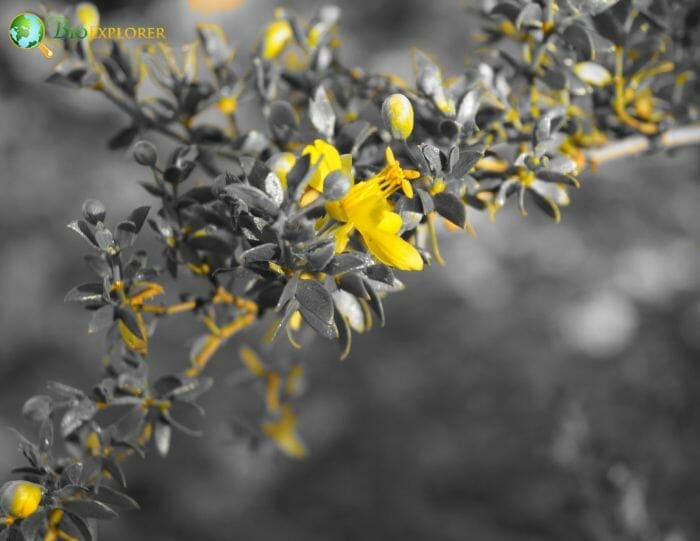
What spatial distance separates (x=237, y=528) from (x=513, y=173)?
1774 mm

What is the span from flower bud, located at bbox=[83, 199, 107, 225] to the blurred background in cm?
129

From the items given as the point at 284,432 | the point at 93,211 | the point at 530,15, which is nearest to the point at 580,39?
the point at 530,15

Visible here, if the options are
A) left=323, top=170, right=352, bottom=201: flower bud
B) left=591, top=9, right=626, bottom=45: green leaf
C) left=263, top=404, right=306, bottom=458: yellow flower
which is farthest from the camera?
left=263, top=404, right=306, bottom=458: yellow flower

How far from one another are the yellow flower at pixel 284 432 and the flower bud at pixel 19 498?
0.57m

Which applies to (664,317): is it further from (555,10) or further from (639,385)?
(555,10)

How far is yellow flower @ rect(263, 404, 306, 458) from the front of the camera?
1.21 metres

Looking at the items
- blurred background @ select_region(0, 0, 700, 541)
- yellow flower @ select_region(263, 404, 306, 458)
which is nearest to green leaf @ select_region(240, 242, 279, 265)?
yellow flower @ select_region(263, 404, 306, 458)

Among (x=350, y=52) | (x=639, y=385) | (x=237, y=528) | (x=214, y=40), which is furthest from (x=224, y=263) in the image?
(x=350, y=52)

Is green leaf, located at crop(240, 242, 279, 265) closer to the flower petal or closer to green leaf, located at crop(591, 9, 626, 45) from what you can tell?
the flower petal

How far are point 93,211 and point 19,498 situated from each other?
0.21 metres

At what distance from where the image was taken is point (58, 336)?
252cm

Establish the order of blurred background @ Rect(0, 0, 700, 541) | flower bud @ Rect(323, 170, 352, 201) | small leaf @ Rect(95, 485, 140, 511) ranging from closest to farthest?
1. flower bud @ Rect(323, 170, 352, 201)
2. small leaf @ Rect(95, 485, 140, 511)
3. blurred background @ Rect(0, 0, 700, 541)

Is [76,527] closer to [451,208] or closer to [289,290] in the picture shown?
[289,290]

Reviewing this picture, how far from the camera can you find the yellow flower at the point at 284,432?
3.96 ft
